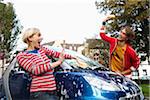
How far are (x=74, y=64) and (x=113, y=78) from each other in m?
0.62

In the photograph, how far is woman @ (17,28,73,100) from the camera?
4.80 meters

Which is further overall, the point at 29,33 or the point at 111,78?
the point at 111,78

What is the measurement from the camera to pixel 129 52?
7.05 m

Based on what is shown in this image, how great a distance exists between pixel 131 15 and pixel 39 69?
1145 inches

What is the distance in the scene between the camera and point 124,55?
23.2ft

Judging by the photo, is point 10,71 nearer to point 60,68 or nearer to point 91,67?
point 60,68

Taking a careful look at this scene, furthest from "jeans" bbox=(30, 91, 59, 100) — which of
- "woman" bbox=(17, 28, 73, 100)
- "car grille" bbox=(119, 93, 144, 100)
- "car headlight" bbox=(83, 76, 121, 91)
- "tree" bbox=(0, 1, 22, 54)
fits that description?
"tree" bbox=(0, 1, 22, 54)

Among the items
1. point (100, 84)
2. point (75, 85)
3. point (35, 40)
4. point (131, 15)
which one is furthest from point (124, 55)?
point (131, 15)

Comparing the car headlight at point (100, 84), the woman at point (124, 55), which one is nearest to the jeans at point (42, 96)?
the car headlight at point (100, 84)

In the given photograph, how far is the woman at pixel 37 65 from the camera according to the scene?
480 centimetres

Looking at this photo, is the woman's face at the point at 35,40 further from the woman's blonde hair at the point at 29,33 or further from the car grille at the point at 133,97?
the car grille at the point at 133,97

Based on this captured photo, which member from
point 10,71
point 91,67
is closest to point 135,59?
point 91,67

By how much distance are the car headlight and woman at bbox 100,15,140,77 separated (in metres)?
1.35

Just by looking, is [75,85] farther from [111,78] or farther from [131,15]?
[131,15]
